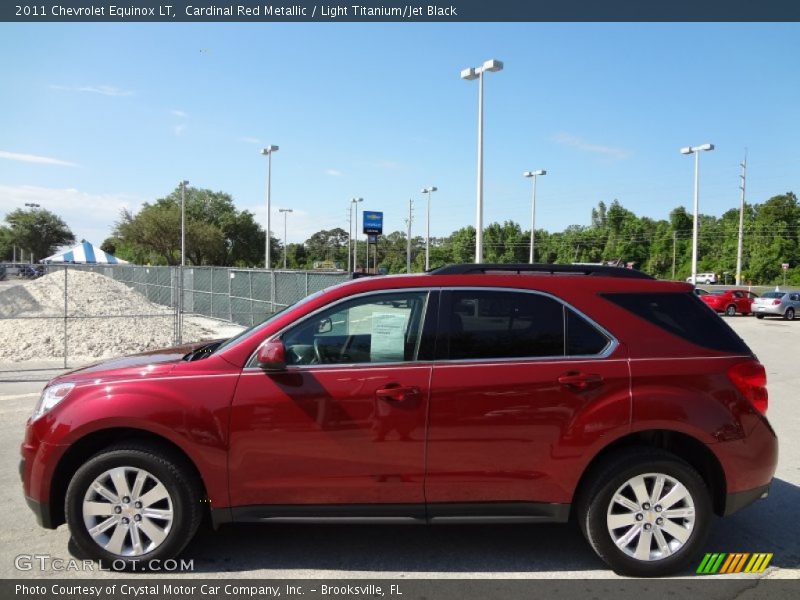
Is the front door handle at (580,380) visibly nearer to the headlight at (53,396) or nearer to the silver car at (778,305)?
the headlight at (53,396)

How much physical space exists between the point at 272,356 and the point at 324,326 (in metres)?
0.43

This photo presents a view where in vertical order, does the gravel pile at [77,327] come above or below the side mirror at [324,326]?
below

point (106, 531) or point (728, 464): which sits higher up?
point (728, 464)

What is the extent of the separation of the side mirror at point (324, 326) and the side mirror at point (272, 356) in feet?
0.95

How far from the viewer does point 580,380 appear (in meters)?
3.54

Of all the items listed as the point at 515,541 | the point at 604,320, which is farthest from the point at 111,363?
the point at 604,320

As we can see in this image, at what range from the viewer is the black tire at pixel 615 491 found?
11.6 ft

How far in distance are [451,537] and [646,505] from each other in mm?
1291

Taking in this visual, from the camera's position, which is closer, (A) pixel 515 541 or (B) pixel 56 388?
(B) pixel 56 388

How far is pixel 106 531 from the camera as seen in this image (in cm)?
357

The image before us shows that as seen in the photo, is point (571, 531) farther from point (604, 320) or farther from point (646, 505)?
point (604, 320)

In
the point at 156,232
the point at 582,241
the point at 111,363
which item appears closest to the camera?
the point at 111,363

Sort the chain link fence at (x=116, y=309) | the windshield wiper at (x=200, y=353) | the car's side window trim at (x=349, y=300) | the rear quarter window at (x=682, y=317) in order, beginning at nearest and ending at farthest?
1. the car's side window trim at (x=349, y=300)
2. the rear quarter window at (x=682, y=317)
3. the windshield wiper at (x=200, y=353)
4. the chain link fence at (x=116, y=309)

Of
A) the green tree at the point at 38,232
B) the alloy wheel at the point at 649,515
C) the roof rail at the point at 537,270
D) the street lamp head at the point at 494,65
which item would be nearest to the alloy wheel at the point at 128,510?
the roof rail at the point at 537,270
